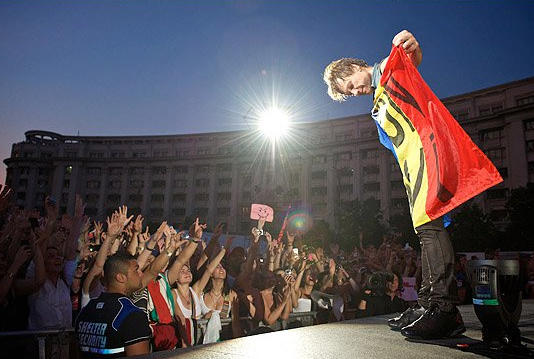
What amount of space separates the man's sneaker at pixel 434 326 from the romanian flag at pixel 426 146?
1.64 feet

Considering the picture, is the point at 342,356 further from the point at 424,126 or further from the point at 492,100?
the point at 492,100

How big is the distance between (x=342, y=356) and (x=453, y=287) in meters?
0.83

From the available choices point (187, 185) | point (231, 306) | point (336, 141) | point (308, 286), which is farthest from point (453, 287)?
point (187, 185)

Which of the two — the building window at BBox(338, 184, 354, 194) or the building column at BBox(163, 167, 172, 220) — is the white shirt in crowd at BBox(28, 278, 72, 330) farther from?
the building column at BBox(163, 167, 172, 220)

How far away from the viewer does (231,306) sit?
5.23 meters

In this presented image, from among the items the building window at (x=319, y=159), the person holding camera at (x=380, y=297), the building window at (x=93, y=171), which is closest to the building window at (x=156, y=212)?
the building window at (x=93, y=171)

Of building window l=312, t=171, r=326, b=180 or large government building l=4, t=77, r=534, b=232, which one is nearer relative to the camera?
large government building l=4, t=77, r=534, b=232

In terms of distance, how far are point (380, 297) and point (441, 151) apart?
5.89 meters

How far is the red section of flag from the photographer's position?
2.08m

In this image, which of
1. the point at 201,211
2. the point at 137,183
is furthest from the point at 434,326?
the point at 137,183

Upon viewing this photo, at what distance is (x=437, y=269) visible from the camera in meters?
2.09

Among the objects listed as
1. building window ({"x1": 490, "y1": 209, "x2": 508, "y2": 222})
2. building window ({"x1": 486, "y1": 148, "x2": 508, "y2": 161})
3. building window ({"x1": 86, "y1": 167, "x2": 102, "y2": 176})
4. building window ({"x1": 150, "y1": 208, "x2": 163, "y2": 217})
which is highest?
building window ({"x1": 86, "y1": 167, "x2": 102, "y2": 176})

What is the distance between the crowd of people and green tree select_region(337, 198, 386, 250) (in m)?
33.3

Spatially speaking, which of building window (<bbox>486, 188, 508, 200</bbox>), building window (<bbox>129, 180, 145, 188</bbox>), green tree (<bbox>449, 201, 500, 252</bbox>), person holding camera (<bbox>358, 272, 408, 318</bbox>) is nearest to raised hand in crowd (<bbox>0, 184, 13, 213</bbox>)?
person holding camera (<bbox>358, 272, 408, 318</bbox>)
